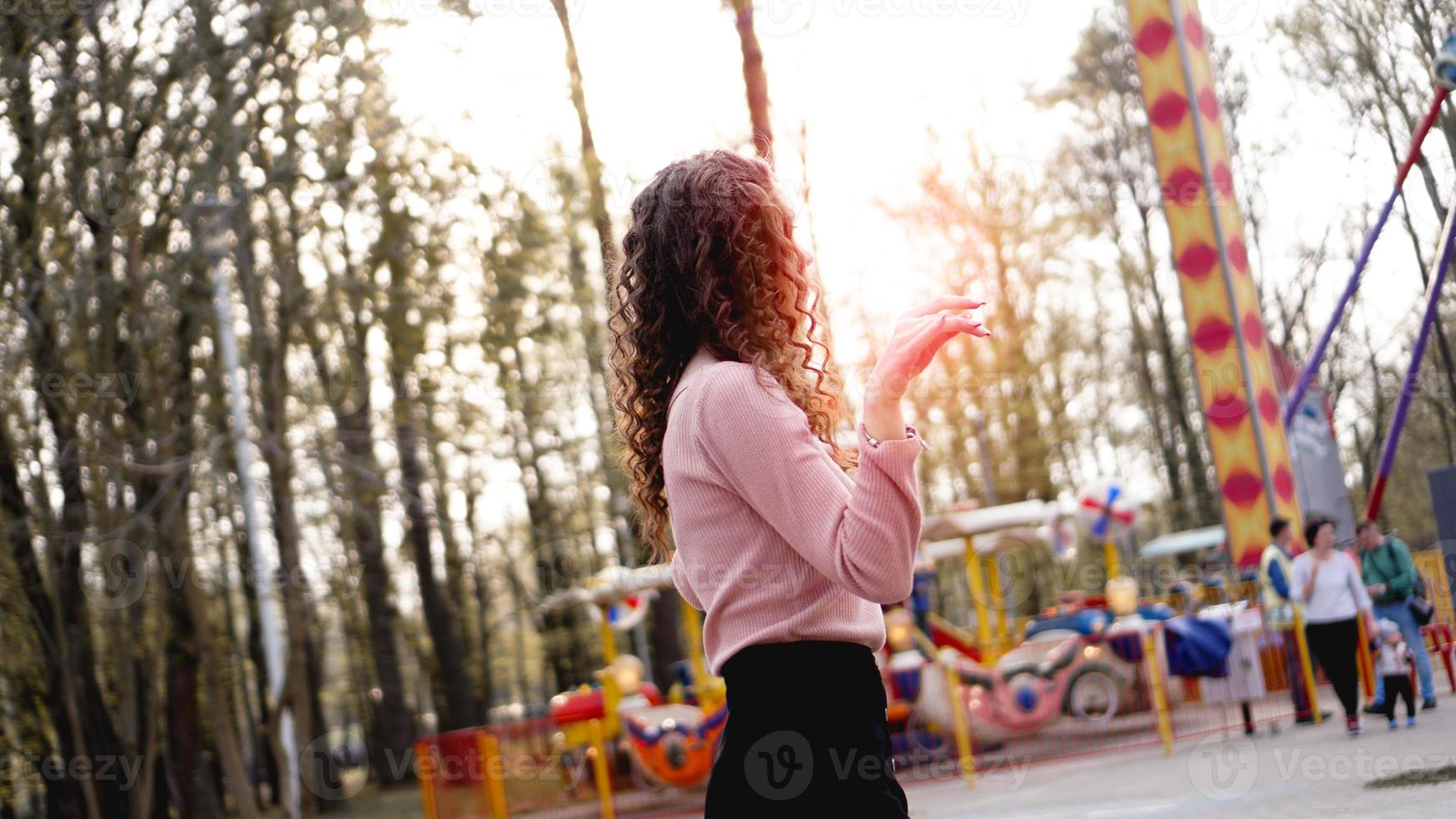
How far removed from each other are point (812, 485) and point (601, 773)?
11.7 metres

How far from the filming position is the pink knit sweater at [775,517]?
1.84 meters

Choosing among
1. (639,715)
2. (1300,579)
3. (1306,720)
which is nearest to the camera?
(1300,579)

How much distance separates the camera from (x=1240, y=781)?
9.18m

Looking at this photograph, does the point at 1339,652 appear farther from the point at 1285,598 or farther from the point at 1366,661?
the point at 1366,661

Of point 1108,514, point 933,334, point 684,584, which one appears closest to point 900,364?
point 933,334

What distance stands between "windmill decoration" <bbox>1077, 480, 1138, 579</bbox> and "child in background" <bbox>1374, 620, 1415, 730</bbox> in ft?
17.7

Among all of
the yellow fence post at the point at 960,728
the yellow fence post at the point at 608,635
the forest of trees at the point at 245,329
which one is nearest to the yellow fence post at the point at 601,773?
the forest of trees at the point at 245,329

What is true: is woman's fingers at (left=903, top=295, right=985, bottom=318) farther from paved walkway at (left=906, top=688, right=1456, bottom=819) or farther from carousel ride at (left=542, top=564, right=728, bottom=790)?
carousel ride at (left=542, top=564, right=728, bottom=790)

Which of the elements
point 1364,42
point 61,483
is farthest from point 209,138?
point 1364,42

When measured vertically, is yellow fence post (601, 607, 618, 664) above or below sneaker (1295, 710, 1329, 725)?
above

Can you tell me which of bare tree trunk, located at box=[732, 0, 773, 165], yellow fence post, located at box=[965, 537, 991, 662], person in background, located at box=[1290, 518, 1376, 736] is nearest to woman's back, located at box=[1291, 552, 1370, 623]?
person in background, located at box=[1290, 518, 1376, 736]

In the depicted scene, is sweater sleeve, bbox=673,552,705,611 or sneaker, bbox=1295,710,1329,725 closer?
sweater sleeve, bbox=673,552,705,611

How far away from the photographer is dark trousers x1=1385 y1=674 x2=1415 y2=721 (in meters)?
10.6

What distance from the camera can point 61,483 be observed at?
1441cm
